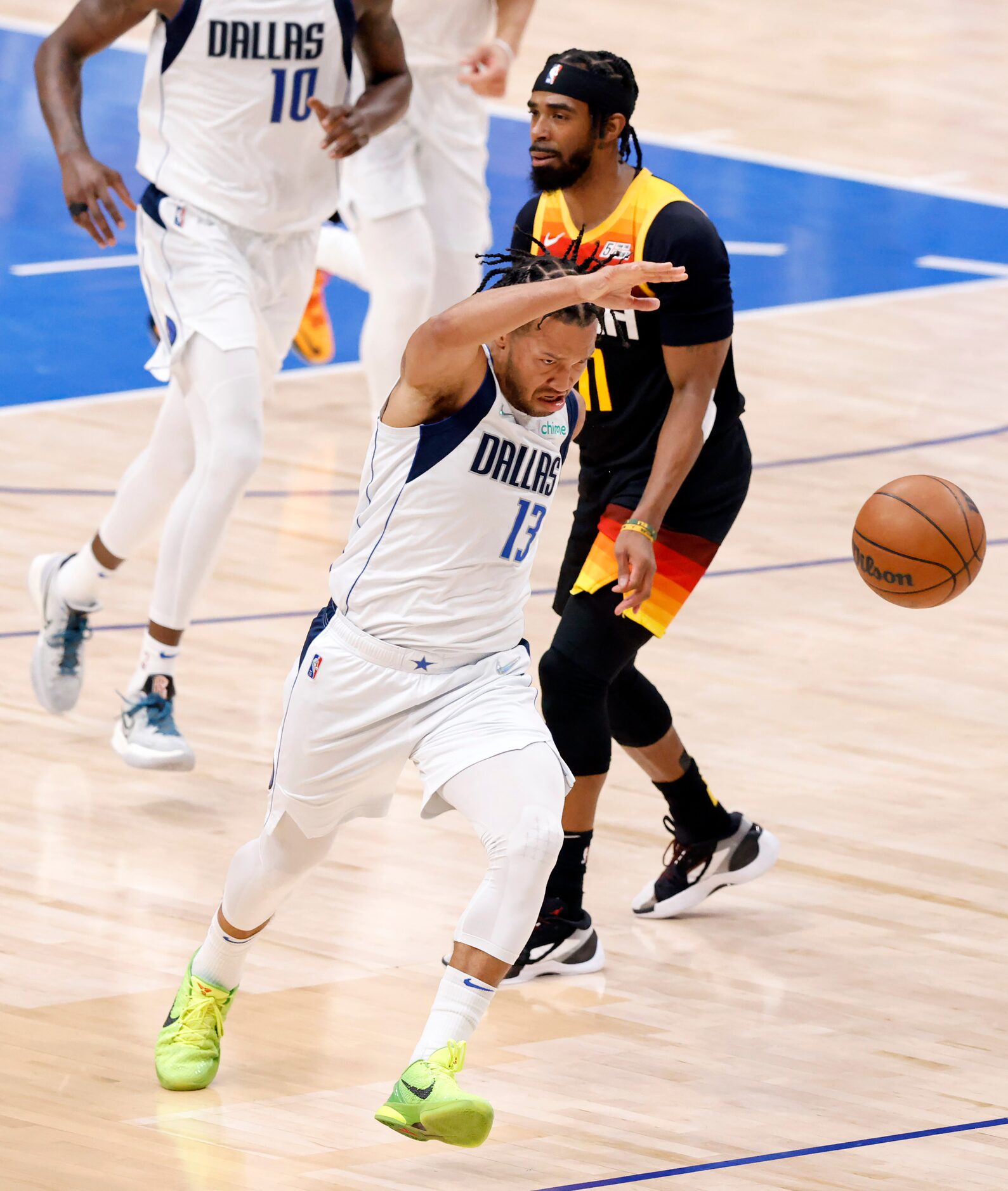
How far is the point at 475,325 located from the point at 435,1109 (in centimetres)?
144

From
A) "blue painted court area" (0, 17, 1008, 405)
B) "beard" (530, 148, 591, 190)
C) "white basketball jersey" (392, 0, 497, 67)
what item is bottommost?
"blue painted court area" (0, 17, 1008, 405)

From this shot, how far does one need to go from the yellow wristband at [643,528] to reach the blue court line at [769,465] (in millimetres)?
3250

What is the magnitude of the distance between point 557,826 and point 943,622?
3.96 metres

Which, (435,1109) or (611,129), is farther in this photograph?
(611,129)

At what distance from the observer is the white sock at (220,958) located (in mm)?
4781

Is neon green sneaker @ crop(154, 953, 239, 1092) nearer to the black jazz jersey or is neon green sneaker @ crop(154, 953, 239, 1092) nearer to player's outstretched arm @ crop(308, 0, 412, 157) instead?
the black jazz jersey

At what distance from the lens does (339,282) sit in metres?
12.7

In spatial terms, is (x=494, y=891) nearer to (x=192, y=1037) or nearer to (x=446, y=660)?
(x=446, y=660)

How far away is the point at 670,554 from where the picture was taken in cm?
554

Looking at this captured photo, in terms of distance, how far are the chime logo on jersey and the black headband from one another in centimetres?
107

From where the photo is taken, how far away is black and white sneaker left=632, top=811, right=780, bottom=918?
5844 millimetres

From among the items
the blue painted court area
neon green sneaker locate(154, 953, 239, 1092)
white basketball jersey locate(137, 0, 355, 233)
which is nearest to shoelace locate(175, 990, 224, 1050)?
neon green sneaker locate(154, 953, 239, 1092)

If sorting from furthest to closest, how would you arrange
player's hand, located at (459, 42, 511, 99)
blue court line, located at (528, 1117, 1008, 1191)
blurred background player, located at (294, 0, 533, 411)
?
blurred background player, located at (294, 0, 533, 411), player's hand, located at (459, 42, 511, 99), blue court line, located at (528, 1117, 1008, 1191)

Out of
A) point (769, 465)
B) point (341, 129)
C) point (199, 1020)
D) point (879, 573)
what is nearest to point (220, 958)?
point (199, 1020)
